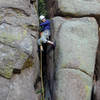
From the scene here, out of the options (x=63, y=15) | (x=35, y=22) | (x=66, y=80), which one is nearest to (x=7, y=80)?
(x=66, y=80)

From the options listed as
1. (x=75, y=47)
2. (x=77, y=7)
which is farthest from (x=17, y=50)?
(x=77, y=7)

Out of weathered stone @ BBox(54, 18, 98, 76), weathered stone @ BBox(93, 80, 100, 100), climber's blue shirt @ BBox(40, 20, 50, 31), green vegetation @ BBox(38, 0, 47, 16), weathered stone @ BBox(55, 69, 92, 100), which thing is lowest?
weathered stone @ BBox(93, 80, 100, 100)

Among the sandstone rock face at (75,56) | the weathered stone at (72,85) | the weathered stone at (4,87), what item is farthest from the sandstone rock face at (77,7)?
the weathered stone at (4,87)

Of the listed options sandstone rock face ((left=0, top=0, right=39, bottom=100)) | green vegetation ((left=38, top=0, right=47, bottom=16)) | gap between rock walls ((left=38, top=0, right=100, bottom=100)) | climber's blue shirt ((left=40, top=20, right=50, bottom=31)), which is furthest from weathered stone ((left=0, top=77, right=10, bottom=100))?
green vegetation ((left=38, top=0, right=47, bottom=16))

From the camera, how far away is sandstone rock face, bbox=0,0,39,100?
816 centimetres

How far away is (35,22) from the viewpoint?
9.80 m

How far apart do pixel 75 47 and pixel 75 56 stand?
0.30 m

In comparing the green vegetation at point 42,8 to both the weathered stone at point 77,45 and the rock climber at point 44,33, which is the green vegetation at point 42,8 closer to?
the rock climber at point 44,33

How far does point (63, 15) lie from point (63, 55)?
1.86m

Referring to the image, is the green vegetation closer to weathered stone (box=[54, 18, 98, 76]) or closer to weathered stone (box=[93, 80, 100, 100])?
weathered stone (box=[54, 18, 98, 76])

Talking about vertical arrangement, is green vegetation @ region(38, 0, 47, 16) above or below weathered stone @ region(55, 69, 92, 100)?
above

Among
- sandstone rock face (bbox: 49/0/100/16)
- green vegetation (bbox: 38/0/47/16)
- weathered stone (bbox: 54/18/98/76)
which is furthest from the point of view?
green vegetation (bbox: 38/0/47/16)

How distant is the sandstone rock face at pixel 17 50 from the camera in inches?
321

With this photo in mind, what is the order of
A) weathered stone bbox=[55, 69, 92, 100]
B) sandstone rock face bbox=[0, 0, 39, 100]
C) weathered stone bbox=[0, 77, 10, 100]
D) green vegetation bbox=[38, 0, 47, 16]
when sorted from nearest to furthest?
1. weathered stone bbox=[0, 77, 10, 100]
2. sandstone rock face bbox=[0, 0, 39, 100]
3. weathered stone bbox=[55, 69, 92, 100]
4. green vegetation bbox=[38, 0, 47, 16]
